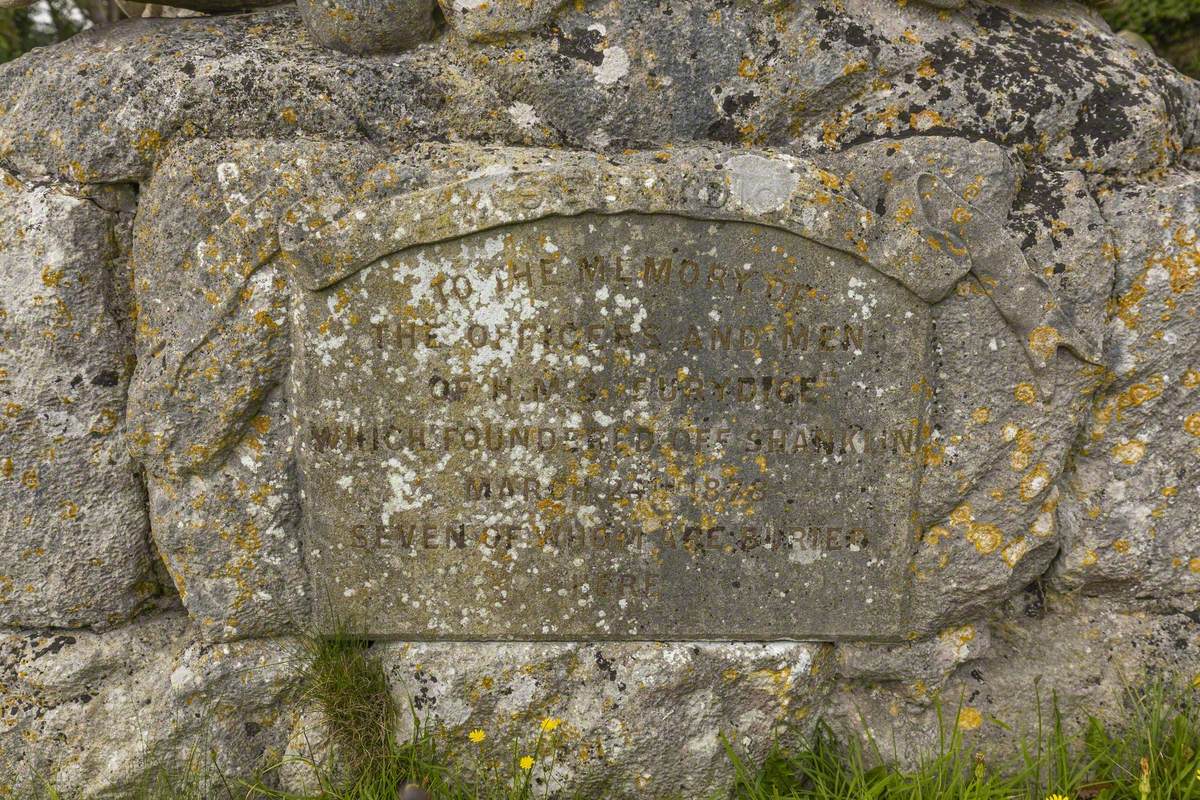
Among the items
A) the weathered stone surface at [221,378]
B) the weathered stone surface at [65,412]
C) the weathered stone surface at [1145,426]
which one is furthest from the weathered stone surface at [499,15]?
the weathered stone surface at [1145,426]

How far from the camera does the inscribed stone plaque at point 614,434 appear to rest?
2.11 m

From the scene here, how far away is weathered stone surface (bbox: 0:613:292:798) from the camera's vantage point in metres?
2.30

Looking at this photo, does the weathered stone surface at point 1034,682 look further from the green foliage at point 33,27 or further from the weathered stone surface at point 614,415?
the green foliage at point 33,27

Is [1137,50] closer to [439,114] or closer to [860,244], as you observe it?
[860,244]

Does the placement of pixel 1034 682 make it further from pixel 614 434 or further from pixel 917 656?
pixel 614 434

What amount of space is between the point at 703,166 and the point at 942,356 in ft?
2.39

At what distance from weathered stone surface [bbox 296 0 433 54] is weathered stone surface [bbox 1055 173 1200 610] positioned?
1725 millimetres

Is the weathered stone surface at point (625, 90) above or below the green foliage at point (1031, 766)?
above

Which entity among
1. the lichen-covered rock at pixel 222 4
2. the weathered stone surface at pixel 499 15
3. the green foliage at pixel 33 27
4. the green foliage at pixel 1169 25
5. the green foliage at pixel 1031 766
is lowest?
the green foliage at pixel 1031 766

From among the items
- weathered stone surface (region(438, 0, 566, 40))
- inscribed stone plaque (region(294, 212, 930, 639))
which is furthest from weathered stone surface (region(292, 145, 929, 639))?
weathered stone surface (region(438, 0, 566, 40))

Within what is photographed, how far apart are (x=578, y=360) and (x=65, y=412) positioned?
1.25 metres

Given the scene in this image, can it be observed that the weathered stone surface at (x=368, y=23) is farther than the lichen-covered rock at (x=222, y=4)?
No

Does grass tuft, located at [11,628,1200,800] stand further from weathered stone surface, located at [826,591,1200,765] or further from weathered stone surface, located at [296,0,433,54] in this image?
weathered stone surface, located at [296,0,433,54]

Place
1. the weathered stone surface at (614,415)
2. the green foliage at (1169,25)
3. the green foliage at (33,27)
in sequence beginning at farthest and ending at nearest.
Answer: the green foliage at (33,27) → the green foliage at (1169,25) → the weathered stone surface at (614,415)
